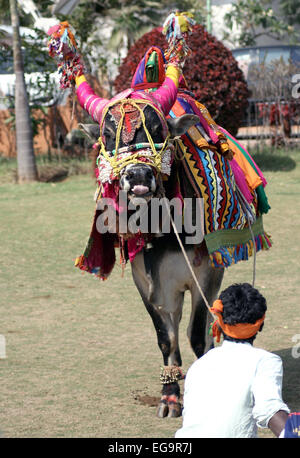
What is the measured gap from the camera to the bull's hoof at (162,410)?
550cm

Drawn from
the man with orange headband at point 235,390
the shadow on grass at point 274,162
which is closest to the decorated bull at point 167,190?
the man with orange headband at point 235,390

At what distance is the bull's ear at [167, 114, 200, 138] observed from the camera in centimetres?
521

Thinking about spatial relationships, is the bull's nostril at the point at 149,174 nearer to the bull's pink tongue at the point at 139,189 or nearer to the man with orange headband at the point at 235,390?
the bull's pink tongue at the point at 139,189

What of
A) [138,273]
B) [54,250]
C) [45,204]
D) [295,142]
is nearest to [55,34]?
[138,273]

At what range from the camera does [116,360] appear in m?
6.68

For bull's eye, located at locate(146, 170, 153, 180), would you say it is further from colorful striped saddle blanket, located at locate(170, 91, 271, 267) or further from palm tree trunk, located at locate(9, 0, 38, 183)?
palm tree trunk, located at locate(9, 0, 38, 183)

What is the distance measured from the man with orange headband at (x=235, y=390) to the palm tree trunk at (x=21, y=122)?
1094 centimetres

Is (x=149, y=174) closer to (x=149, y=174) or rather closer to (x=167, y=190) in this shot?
(x=149, y=174)

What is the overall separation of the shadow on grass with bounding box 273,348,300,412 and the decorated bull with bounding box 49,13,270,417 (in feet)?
2.10

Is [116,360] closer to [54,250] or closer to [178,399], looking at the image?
[178,399]

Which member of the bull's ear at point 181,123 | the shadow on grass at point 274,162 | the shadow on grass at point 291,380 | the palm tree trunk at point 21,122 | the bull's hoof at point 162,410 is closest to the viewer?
the bull's ear at point 181,123

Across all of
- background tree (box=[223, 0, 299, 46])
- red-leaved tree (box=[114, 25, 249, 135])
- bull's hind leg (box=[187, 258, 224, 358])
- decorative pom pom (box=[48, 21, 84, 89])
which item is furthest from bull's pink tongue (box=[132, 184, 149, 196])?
background tree (box=[223, 0, 299, 46])
